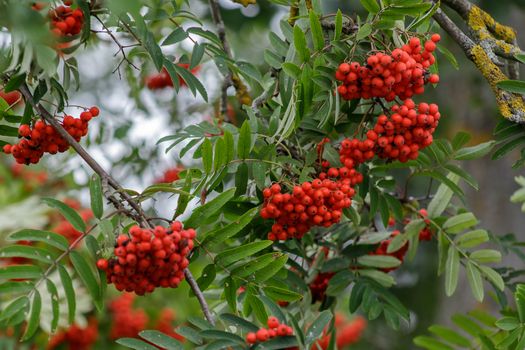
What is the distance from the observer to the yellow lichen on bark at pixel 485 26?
218 centimetres

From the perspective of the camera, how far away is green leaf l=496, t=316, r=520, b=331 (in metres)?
2.03

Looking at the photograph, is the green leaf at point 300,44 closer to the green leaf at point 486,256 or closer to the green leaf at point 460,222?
the green leaf at point 460,222

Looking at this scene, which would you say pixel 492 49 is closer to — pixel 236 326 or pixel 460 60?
pixel 236 326

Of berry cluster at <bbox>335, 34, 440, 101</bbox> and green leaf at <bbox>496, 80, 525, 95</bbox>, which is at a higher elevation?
berry cluster at <bbox>335, 34, 440, 101</bbox>

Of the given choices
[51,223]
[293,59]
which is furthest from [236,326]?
[51,223]

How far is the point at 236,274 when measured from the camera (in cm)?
183

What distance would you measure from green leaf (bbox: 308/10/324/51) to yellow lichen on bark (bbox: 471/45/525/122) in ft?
1.54

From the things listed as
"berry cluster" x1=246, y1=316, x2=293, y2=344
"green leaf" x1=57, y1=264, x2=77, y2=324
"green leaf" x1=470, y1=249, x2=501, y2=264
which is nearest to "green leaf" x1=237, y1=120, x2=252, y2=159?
"berry cluster" x1=246, y1=316, x2=293, y2=344

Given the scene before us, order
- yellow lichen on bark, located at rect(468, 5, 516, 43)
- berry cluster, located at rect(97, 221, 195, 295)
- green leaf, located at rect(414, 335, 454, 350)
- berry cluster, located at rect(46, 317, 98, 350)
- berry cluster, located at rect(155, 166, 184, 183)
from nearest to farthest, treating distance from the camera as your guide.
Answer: berry cluster, located at rect(97, 221, 195, 295), yellow lichen on bark, located at rect(468, 5, 516, 43), green leaf, located at rect(414, 335, 454, 350), berry cluster, located at rect(155, 166, 184, 183), berry cluster, located at rect(46, 317, 98, 350)

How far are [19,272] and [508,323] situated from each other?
127 cm

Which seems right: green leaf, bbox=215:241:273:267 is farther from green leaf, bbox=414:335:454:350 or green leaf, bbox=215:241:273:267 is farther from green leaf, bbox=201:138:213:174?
green leaf, bbox=414:335:454:350

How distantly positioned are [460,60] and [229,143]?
3.88 meters

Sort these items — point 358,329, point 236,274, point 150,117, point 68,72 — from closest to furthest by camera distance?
1. point 236,274
2. point 68,72
3. point 150,117
4. point 358,329

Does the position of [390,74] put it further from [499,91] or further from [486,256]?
[486,256]
